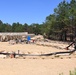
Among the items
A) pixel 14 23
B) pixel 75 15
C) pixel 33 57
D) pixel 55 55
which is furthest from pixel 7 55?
pixel 14 23

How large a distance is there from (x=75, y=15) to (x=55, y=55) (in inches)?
1284

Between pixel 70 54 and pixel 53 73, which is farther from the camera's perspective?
pixel 70 54

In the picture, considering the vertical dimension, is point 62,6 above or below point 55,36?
above

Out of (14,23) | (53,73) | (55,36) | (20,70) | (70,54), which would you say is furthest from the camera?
(14,23)

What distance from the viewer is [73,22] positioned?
176ft

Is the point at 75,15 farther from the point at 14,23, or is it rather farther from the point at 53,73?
the point at 14,23

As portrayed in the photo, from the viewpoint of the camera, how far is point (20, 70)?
14.2 metres

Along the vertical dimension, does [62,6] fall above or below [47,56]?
above

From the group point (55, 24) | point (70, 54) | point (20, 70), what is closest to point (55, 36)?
point (55, 24)

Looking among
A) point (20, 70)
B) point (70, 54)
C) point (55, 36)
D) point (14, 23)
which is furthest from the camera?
point (14, 23)

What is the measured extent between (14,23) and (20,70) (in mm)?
114380

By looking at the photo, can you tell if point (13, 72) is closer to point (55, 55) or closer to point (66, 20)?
point (55, 55)

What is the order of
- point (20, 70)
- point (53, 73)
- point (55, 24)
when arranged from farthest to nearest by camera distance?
point (55, 24), point (20, 70), point (53, 73)

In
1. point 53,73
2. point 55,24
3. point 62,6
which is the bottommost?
point 53,73
